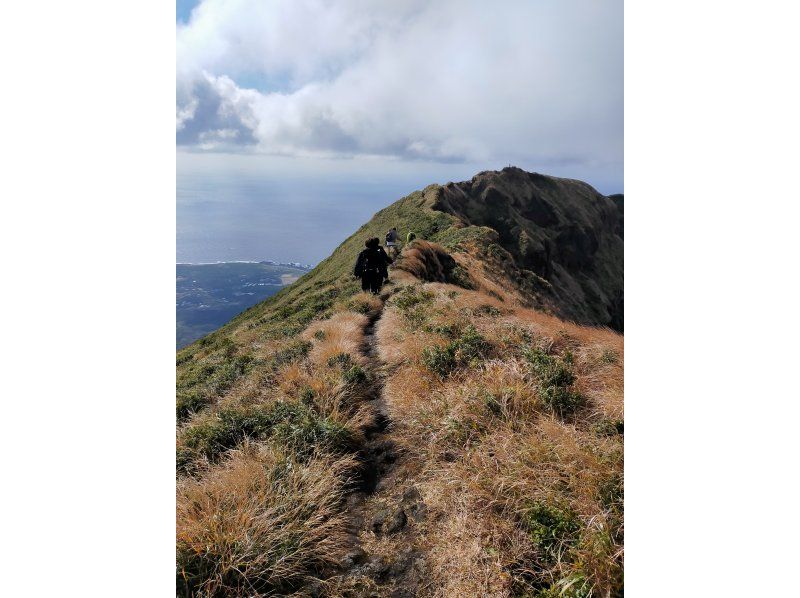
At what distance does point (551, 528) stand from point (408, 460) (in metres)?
1.53

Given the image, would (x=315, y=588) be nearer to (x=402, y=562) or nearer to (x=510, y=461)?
(x=402, y=562)

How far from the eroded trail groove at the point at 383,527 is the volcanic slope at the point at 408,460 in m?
0.01

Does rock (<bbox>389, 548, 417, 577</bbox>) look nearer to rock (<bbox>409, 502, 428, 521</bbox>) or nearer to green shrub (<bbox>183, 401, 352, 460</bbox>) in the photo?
rock (<bbox>409, 502, 428, 521</bbox>)

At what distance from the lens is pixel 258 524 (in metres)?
3.13

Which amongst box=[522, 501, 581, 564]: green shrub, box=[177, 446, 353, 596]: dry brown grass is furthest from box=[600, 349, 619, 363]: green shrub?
box=[177, 446, 353, 596]: dry brown grass

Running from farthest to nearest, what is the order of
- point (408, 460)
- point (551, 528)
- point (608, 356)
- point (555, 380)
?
point (608, 356), point (555, 380), point (408, 460), point (551, 528)

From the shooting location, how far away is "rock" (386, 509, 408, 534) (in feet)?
10.9

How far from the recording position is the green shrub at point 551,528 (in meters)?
2.78

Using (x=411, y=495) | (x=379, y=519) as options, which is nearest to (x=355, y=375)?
(x=411, y=495)
